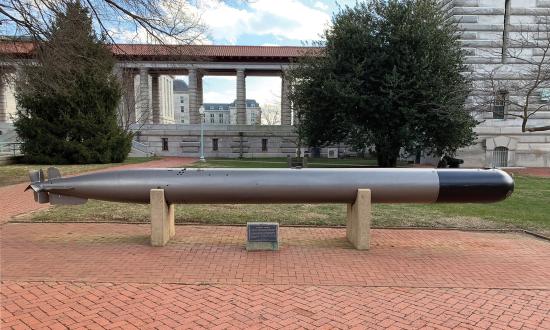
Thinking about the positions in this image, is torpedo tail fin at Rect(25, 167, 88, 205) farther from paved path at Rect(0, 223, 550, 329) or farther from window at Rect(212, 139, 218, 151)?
window at Rect(212, 139, 218, 151)

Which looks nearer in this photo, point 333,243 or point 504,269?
point 504,269

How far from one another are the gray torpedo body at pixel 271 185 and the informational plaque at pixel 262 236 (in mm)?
465

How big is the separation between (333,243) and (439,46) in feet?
58.9

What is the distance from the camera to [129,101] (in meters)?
A: 38.8

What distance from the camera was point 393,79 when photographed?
1989 centimetres

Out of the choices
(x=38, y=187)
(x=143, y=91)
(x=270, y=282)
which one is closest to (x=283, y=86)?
(x=143, y=91)

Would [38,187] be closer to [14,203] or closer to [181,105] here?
[14,203]

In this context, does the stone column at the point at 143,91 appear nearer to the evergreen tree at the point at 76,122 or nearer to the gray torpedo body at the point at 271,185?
the evergreen tree at the point at 76,122

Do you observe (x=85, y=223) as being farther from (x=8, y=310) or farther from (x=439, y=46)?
(x=439, y=46)

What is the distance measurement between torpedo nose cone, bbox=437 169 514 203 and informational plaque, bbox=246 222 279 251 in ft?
9.66

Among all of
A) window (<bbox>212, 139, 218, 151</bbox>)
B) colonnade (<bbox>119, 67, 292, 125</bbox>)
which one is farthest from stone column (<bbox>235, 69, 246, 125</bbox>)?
window (<bbox>212, 139, 218, 151</bbox>)

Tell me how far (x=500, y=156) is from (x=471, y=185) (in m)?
24.2

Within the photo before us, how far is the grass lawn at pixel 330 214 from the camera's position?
345 inches

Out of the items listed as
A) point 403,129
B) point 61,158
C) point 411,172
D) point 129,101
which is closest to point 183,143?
point 129,101
